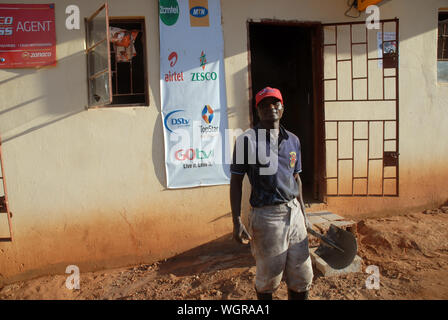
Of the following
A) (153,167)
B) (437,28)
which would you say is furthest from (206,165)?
(437,28)

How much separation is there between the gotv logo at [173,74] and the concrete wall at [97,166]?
0.14 m

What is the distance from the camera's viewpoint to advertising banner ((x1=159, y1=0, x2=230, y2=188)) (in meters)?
4.02

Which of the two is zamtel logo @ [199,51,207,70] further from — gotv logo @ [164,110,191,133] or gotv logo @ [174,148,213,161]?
gotv logo @ [174,148,213,161]

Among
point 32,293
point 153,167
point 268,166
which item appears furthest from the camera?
point 153,167

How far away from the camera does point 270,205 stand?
242cm

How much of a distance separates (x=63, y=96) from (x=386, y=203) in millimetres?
4651

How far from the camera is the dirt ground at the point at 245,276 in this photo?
328cm

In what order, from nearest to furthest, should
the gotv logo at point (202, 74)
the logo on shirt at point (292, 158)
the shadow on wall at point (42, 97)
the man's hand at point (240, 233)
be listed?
the man's hand at point (240, 233), the logo on shirt at point (292, 158), the shadow on wall at point (42, 97), the gotv logo at point (202, 74)

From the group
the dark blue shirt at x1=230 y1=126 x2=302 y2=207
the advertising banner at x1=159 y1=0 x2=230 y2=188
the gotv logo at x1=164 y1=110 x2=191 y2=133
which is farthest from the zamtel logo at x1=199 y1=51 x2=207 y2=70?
the dark blue shirt at x1=230 y1=126 x2=302 y2=207

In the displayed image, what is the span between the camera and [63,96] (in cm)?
387

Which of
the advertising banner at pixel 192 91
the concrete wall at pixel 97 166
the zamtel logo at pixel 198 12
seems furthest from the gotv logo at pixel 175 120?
the zamtel logo at pixel 198 12

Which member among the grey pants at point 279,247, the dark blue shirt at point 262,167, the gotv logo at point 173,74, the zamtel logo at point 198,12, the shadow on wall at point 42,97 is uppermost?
the zamtel logo at point 198,12

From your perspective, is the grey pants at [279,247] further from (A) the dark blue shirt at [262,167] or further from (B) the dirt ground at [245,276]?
(B) the dirt ground at [245,276]

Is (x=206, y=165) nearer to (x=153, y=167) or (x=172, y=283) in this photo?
(x=153, y=167)
